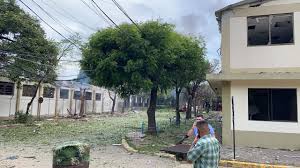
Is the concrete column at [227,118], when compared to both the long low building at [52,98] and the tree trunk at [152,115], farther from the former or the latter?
the long low building at [52,98]

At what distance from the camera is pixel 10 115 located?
2692cm

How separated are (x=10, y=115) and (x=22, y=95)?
216 centimetres

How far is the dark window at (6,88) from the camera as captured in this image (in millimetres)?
26294

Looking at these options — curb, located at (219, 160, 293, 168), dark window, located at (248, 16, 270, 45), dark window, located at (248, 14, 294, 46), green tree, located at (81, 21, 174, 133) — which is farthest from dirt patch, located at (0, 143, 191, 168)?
dark window, located at (248, 14, 294, 46)

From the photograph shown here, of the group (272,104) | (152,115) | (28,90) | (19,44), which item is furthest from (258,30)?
(28,90)

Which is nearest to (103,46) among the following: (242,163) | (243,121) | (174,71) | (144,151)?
(174,71)

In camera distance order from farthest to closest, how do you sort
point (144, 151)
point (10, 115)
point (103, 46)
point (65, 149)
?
point (10, 115) < point (103, 46) < point (144, 151) < point (65, 149)

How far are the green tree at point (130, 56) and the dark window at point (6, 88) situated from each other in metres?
12.9

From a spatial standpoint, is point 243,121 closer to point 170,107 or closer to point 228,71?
point 228,71

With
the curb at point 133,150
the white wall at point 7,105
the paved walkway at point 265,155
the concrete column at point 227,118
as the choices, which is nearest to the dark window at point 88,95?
the white wall at point 7,105

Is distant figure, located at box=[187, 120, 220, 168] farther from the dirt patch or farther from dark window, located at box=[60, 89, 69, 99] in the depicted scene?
dark window, located at box=[60, 89, 69, 99]

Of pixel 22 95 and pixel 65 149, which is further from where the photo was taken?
pixel 22 95

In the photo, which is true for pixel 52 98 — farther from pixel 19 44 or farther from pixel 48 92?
pixel 19 44

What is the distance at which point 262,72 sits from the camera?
13555 mm
